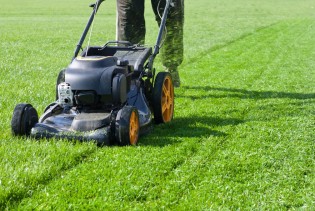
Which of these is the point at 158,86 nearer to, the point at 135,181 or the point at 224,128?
the point at 224,128

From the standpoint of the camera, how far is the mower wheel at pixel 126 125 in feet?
13.6

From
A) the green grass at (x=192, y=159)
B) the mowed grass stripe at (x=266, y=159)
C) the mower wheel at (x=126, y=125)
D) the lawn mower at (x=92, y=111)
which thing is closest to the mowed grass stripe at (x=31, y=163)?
the green grass at (x=192, y=159)

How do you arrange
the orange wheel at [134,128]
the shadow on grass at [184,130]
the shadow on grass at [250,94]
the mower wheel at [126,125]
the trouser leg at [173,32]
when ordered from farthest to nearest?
the shadow on grass at [250,94] < the trouser leg at [173,32] < the shadow on grass at [184,130] < the orange wheel at [134,128] < the mower wheel at [126,125]

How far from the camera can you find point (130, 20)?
5.94 metres

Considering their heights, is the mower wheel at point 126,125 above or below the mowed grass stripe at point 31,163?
above

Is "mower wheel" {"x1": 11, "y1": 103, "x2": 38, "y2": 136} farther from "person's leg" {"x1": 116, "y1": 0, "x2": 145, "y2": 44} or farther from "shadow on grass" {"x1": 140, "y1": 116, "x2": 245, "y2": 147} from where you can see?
"person's leg" {"x1": 116, "y1": 0, "x2": 145, "y2": 44}

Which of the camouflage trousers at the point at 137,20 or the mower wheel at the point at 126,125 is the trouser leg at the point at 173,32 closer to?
the camouflage trousers at the point at 137,20

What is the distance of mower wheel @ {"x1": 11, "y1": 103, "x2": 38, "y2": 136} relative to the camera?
14.2 feet

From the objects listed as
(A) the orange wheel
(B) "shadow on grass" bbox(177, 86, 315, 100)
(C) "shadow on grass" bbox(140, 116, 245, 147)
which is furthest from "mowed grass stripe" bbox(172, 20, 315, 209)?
(A) the orange wheel

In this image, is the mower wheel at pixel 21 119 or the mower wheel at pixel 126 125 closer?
the mower wheel at pixel 126 125

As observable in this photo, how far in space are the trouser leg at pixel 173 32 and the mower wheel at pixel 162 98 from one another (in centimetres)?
125

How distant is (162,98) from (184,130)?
352 millimetres

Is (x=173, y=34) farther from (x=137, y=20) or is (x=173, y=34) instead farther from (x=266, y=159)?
(x=266, y=159)

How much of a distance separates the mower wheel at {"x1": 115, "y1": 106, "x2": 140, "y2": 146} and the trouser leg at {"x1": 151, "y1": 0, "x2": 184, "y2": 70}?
7.15 ft
